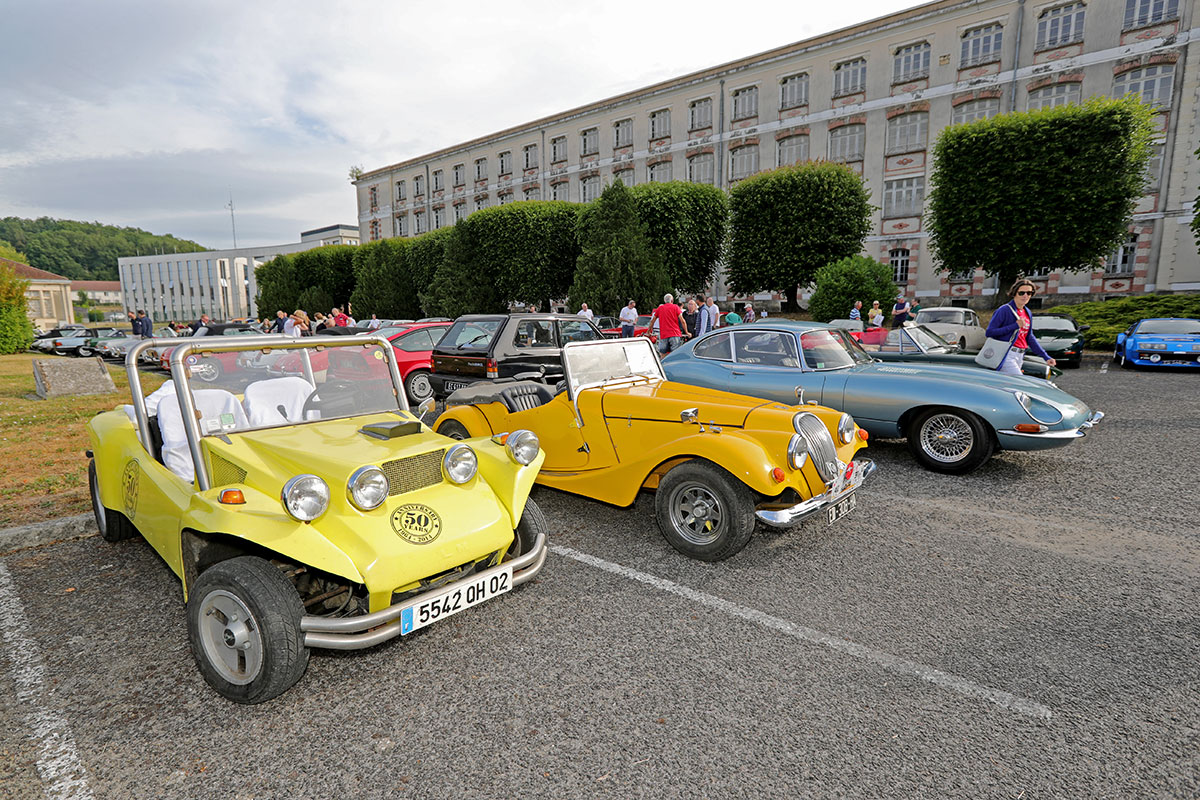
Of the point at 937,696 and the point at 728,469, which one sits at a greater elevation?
the point at 728,469

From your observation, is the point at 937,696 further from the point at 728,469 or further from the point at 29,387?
the point at 29,387

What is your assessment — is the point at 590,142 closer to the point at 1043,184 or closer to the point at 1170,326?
the point at 1043,184

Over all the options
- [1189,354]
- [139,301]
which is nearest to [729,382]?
[1189,354]

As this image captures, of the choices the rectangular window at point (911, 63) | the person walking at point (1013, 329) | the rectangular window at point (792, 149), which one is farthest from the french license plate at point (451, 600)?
the rectangular window at point (911, 63)

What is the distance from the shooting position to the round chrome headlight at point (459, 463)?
3.47 metres

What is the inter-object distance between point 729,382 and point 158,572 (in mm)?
5987

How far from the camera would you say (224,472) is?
10.6ft

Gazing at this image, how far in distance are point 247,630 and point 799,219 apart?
29.3m

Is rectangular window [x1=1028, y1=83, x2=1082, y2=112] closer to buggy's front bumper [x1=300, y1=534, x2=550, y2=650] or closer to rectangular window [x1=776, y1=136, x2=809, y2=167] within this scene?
rectangular window [x1=776, y1=136, x2=809, y2=167]

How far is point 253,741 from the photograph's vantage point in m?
2.67

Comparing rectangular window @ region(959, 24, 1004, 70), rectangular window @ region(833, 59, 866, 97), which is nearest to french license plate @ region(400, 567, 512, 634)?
rectangular window @ region(959, 24, 1004, 70)

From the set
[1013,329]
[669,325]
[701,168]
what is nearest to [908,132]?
[701,168]

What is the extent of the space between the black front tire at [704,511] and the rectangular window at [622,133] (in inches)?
1663

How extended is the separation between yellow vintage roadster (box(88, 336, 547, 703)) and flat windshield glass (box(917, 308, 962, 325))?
1613 cm
